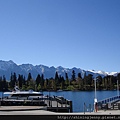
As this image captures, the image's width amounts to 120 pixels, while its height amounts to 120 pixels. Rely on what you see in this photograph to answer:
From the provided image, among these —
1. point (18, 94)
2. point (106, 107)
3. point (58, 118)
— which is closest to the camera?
point (58, 118)

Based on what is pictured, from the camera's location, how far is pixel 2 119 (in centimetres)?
2533

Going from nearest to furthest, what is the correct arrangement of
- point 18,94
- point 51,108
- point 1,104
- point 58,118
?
point 58,118
point 51,108
point 1,104
point 18,94

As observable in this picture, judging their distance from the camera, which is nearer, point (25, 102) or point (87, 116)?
point (87, 116)

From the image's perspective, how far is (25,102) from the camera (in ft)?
187

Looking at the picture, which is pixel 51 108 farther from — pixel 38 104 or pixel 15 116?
pixel 15 116

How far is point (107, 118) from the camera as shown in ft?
80.1

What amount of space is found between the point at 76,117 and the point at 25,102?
3381 centimetres

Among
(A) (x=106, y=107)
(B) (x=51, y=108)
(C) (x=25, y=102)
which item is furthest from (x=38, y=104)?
(A) (x=106, y=107)

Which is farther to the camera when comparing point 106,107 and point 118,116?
point 106,107

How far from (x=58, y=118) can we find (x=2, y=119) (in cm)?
498

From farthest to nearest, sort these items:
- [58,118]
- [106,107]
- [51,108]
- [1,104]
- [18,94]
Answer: [18,94] < [1,104] < [51,108] < [106,107] < [58,118]

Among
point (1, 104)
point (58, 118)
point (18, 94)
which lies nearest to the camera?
point (58, 118)

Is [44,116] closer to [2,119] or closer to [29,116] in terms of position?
[29,116]

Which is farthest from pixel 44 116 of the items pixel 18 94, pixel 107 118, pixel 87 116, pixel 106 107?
pixel 18 94
